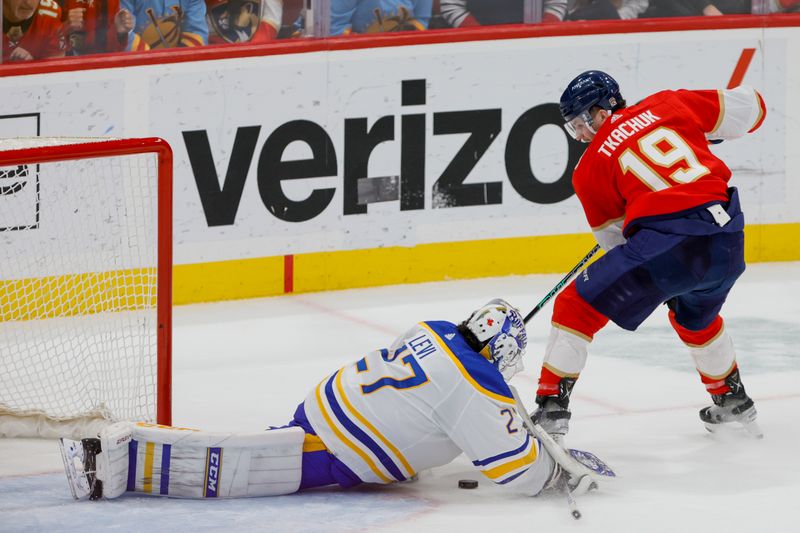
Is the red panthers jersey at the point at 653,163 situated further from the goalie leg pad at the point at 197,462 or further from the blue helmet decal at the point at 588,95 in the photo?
the goalie leg pad at the point at 197,462

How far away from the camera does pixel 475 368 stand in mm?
3879

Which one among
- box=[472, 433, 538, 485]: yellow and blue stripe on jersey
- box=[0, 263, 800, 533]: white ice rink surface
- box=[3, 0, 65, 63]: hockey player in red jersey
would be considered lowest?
box=[0, 263, 800, 533]: white ice rink surface

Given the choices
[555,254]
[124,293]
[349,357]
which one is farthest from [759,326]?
[124,293]

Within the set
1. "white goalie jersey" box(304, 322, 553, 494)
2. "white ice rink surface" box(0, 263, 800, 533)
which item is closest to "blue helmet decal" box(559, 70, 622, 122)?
"white goalie jersey" box(304, 322, 553, 494)

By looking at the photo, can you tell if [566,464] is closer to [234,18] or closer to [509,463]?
[509,463]

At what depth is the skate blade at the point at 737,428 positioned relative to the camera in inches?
189

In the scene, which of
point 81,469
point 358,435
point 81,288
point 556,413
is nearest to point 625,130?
point 556,413

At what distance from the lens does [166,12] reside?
6480 mm

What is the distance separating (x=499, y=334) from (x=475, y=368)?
0.11m

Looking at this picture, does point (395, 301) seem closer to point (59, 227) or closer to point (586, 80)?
point (59, 227)

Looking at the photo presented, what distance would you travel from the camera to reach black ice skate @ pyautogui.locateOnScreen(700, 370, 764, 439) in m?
4.79

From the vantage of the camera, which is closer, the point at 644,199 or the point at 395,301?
the point at 644,199

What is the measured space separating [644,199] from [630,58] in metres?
3.06

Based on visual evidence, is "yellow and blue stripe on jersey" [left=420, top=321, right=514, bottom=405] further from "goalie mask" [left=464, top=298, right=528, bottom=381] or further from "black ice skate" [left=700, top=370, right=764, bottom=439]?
"black ice skate" [left=700, top=370, right=764, bottom=439]
